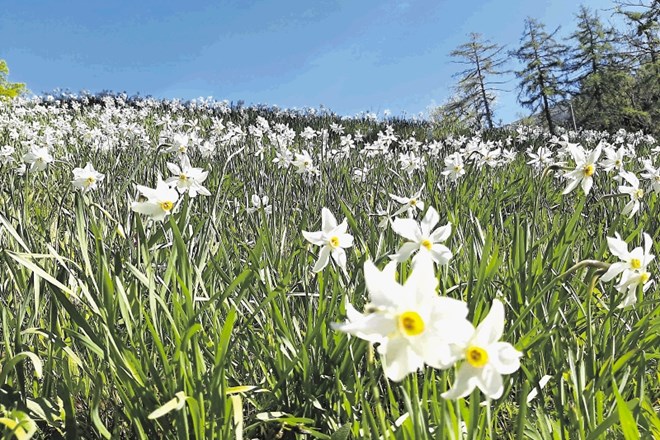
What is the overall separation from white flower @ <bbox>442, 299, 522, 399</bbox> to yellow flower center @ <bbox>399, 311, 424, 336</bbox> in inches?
2.8

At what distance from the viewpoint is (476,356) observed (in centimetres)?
80

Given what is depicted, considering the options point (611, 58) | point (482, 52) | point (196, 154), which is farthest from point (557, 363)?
point (482, 52)

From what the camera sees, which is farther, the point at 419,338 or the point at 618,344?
the point at 618,344

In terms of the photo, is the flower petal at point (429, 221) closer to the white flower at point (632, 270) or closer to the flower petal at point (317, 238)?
the flower petal at point (317, 238)

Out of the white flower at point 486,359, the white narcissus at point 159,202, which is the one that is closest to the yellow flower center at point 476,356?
the white flower at point 486,359

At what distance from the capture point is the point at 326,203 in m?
3.64

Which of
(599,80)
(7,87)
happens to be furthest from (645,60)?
(7,87)

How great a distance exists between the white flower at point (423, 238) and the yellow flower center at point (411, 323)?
669mm

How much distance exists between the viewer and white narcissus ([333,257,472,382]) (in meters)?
0.76

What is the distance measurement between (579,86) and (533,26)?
513 cm

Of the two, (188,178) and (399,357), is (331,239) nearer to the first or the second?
(399,357)

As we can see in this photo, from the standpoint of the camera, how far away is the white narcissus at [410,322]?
2.49 feet

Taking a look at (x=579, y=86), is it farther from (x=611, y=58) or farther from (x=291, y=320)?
(x=291, y=320)

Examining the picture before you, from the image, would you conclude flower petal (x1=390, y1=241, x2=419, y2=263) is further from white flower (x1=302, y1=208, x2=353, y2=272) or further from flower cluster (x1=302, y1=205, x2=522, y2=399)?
flower cluster (x1=302, y1=205, x2=522, y2=399)
